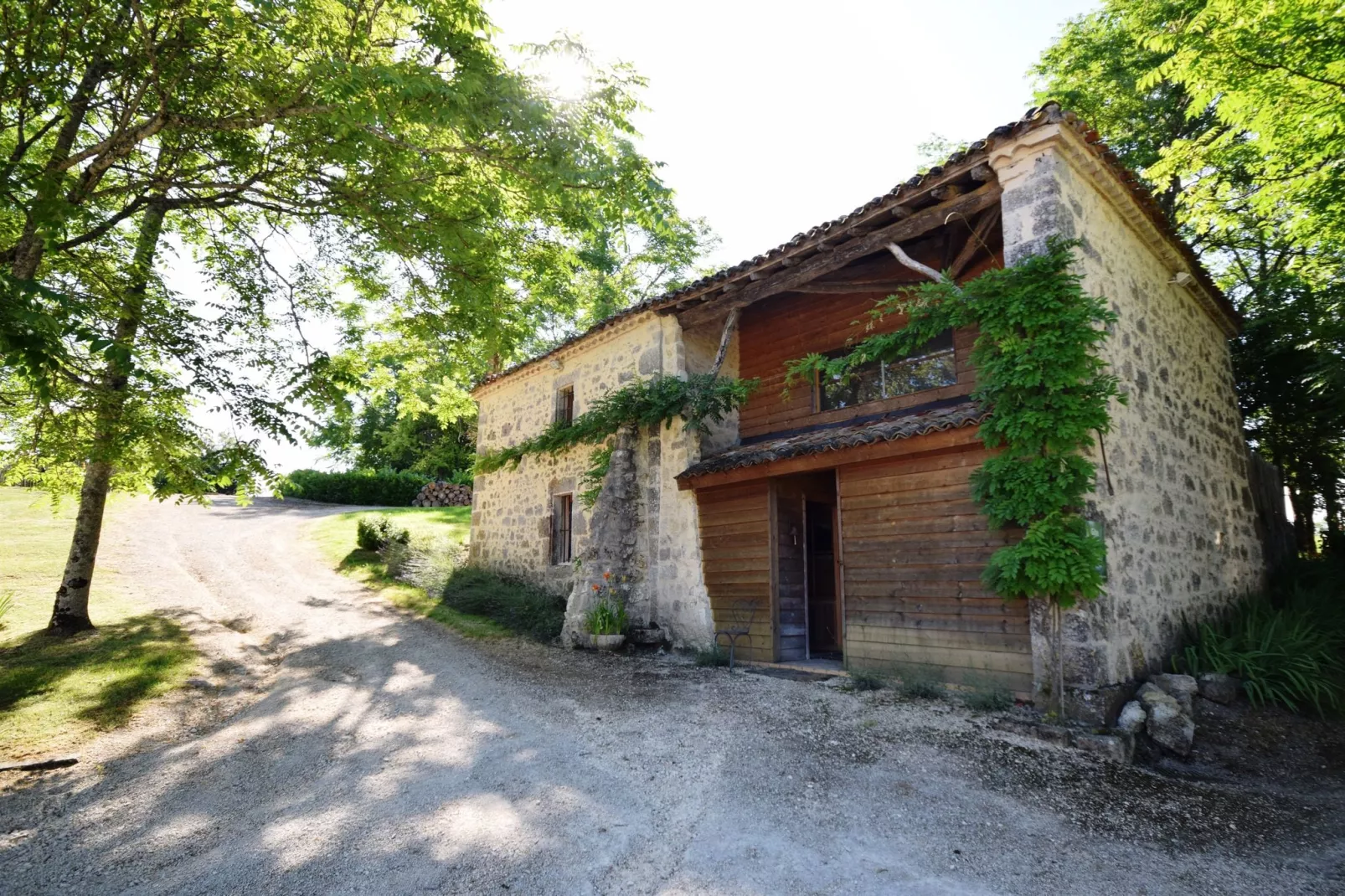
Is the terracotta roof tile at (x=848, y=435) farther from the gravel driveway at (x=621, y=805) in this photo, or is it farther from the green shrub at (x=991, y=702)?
the gravel driveway at (x=621, y=805)

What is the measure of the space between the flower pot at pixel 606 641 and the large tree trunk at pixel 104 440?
5649 mm

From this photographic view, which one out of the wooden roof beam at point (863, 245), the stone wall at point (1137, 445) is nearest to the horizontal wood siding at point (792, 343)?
the wooden roof beam at point (863, 245)

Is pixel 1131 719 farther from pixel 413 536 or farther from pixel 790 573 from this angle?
pixel 413 536

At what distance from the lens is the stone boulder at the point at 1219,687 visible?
593 centimetres

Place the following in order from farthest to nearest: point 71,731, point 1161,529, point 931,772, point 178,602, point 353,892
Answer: point 178,602, point 1161,529, point 71,731, point 931,772, point 353,892

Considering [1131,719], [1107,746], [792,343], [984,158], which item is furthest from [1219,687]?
[792,343]

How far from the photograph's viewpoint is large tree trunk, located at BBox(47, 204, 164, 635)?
573 cm

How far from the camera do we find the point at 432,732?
5.35 m

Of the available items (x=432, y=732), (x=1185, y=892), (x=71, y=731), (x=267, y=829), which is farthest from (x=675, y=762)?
(x=71, y=731)

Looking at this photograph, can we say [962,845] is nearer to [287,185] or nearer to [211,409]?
[211,409]

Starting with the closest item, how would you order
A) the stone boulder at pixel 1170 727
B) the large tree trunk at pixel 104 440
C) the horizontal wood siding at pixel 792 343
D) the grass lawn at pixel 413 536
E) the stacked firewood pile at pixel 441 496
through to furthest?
the stone boulder at pixel 1170 727 < the large tree trunk at pixel 104 440 < the horizontal wood siding at pixel 792 343 < the grass lawn at pixel 413 536 < the stacked firewood pile at pixel 441 496

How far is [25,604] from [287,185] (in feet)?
24.0

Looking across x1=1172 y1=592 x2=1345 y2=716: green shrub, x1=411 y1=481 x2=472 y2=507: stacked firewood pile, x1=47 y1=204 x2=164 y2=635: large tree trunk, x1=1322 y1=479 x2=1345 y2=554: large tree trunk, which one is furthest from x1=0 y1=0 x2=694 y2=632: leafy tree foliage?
x1=411 y1=481 x2=472 y2=507: stacked firewood pile

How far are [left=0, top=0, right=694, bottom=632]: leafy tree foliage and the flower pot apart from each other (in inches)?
164
